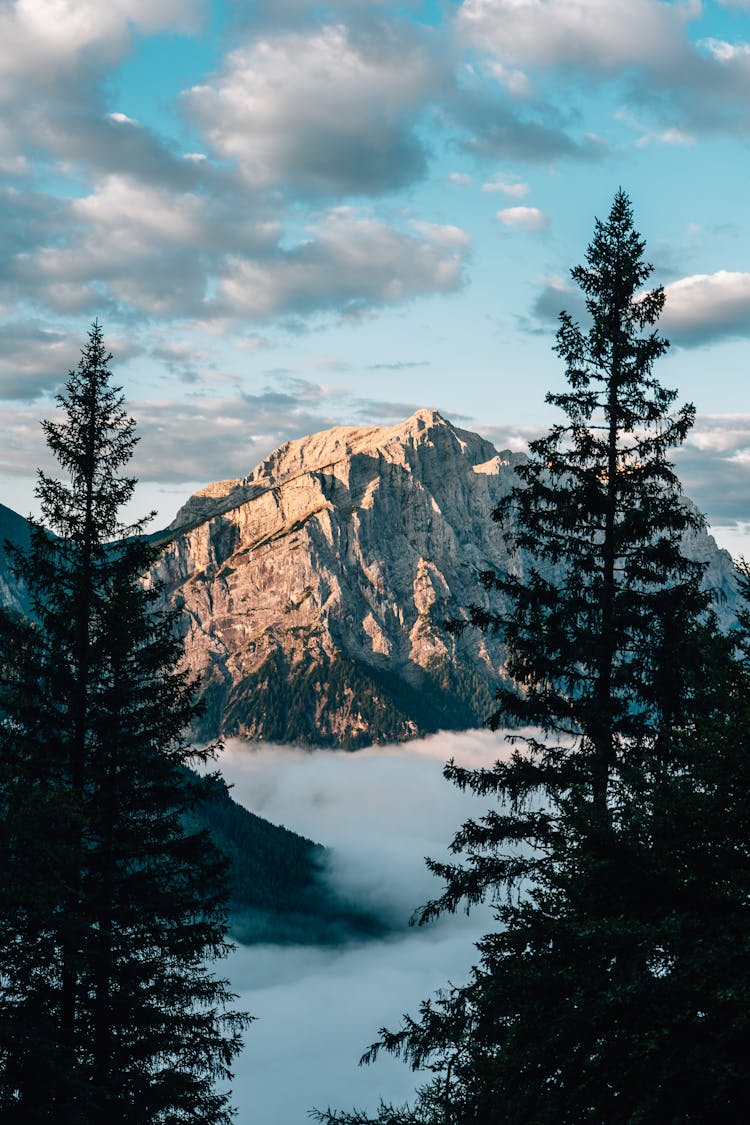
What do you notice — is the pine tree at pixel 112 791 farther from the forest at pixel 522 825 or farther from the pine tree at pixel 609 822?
the pine tree at pixel 609 822

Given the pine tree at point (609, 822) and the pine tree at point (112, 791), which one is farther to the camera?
the pine tree at point (112, 791)

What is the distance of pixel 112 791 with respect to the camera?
75.8ft

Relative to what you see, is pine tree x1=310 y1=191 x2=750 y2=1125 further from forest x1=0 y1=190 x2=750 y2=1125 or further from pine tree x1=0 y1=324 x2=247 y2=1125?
pine tree x1=0 y1=324 x2=247 y2=1125

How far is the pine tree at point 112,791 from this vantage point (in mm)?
21406

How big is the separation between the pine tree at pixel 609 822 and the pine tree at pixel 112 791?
6.13 meters

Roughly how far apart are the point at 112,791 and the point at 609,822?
13.3 metres

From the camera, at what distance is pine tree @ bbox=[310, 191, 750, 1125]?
12.4 meters

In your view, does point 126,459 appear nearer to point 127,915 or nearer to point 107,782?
point 107,782

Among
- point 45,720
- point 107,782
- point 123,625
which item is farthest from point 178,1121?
point 123,625

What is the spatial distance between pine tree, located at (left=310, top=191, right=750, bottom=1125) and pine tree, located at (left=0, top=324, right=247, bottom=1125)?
6132mm

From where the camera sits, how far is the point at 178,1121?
22.4m

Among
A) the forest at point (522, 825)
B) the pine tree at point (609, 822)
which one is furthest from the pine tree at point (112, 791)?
the pine tree at point (609, 822)

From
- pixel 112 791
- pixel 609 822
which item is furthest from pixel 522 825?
pixel 112 791

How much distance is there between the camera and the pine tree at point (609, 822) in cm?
1243
